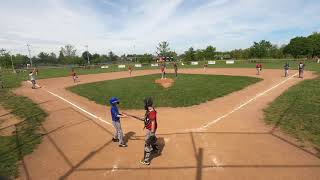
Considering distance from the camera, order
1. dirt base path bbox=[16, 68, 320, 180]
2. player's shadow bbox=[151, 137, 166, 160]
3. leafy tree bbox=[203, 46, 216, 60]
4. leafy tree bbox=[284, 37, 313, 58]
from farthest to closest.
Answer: leafy tree bbox=[203, 46, 216, 60]
leafy tree bbox=[284, 37, 313, 58]
player's shadow bbox=[151, 137, 166, 160]
dirt base path bbox=[16, 68, 320, 180]

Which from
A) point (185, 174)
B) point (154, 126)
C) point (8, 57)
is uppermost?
point (8, 57)

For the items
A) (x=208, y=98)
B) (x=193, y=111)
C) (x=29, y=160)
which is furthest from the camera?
(x=208, y=98)

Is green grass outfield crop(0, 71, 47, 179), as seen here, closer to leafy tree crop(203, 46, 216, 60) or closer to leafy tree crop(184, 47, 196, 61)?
leafy tree crop(184, 47, 196, 61)

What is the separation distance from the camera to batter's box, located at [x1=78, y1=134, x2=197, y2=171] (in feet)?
24.5

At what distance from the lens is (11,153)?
8.65 m

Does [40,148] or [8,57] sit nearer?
[40,148]


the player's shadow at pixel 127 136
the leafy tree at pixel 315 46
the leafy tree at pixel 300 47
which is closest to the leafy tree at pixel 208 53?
the leafy tree at pixel 300 47

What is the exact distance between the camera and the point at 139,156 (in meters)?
8.16

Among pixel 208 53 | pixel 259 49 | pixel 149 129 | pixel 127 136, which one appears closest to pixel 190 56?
pixel 208 53

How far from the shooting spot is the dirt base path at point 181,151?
6965 mm

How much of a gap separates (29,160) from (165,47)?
79.5 metres

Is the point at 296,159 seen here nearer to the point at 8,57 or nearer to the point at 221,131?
the point at 221,131

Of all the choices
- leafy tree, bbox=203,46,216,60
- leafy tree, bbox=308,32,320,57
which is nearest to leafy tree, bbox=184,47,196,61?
leafy tree, bbox=203,46,216,60

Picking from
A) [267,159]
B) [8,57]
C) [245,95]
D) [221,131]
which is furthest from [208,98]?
[8,57]
